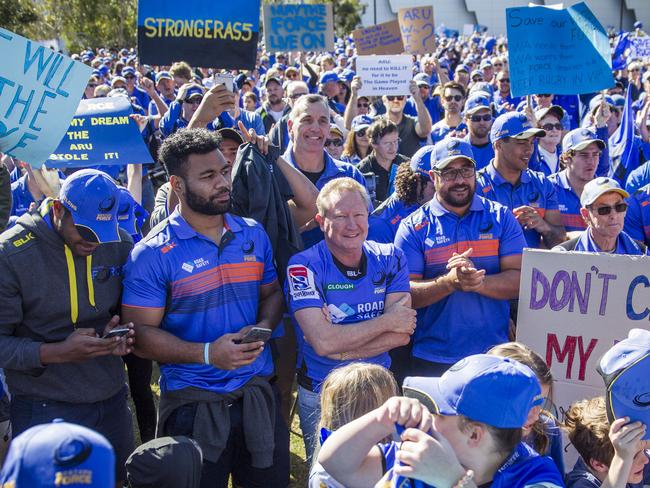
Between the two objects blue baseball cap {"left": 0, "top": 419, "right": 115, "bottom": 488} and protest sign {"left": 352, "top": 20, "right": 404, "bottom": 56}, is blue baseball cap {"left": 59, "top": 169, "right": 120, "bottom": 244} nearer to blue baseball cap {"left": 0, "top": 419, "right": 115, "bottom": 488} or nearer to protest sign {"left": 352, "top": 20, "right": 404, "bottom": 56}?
blue baseball cap {"left": 0, "top": 419, "right": 115, "bottom": 488}

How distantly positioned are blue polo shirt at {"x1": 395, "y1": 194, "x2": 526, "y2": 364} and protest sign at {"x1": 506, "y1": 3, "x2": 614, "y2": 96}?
104 inches

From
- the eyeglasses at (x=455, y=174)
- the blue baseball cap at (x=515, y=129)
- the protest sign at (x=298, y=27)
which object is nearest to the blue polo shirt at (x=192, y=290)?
the eyeglasses at (x=455, y=174)

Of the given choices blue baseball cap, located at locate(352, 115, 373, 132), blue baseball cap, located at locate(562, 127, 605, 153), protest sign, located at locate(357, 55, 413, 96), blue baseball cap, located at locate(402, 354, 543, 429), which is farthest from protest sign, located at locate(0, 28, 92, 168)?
protest sign, located at locate(357, 55, 413, 96)

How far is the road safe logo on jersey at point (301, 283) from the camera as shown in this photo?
3672mm

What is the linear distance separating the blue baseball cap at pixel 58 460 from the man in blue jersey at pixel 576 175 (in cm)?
444

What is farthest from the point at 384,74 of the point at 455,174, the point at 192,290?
the point at 192,290

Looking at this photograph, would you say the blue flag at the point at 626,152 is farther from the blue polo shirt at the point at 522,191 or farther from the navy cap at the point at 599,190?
the navy cap at the point at 599,190

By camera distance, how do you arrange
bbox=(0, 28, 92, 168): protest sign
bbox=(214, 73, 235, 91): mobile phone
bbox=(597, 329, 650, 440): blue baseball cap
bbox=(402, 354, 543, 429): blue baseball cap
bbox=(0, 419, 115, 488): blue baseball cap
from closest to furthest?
1. bbox=(0, 419, 115, 488): blue baseball cap
2. bbox=(402, 354, 543, 429): blue baseball cap
3. bbox=(597, 329, 650, 440): blue baseball cap
4. bbox=(0, 28, 92, 168): protest sign
5. bbox=(214, 73, 235, 91): mobile phone

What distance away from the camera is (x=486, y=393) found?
2.19 m

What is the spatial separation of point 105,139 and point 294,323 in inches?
90.4

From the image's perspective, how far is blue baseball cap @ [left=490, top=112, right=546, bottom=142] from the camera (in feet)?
17.5

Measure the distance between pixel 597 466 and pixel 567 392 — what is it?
3.67 ft

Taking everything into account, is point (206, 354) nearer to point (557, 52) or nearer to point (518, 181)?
point (518, 181)

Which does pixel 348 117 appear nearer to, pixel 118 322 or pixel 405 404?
pixel 118 322
